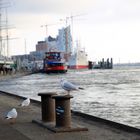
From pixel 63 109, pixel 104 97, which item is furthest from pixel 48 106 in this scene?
pixel 104 97

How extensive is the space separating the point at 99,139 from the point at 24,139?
6.42 ft

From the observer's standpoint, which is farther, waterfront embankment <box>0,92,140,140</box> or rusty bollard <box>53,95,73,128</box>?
rusty bollard <box>53,95,73,128</box>

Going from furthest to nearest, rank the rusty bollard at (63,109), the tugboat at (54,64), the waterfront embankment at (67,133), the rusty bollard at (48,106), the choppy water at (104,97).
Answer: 1. the tugboat at (54,64)
2. the choppy water at (104,97)
3. the rusty bollard at (48,106)
4. the rusty bollard at (63,109)
5. the waterfront embankment at (67,133)

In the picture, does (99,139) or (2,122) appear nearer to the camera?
(99,139)

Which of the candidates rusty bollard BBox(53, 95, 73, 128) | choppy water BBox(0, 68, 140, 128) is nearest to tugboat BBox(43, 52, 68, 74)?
choppy water BBox(0, 68, 140, 128)

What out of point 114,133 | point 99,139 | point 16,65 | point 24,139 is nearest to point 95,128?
point 114,133

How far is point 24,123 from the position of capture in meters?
15.7

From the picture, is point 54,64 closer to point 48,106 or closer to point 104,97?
point 104,97

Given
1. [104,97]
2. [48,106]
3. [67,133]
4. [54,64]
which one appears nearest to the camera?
[67,133]

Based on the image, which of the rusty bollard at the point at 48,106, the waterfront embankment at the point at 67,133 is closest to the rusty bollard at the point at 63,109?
the waterfront embankment at the point at 67,133

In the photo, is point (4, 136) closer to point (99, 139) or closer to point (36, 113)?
point (99, 139)

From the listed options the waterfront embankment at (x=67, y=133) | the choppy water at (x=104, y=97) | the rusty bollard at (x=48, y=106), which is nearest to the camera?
the waterfront embankment at (x=67, y=133)

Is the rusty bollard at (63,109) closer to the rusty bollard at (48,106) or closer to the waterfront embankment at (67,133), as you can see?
the waterfront embankment at (67,133)

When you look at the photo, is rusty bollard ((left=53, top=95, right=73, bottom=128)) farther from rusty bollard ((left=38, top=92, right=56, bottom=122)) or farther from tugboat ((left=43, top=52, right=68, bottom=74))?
tugboat ((left=43, top=52, right=68, bottom=74))
